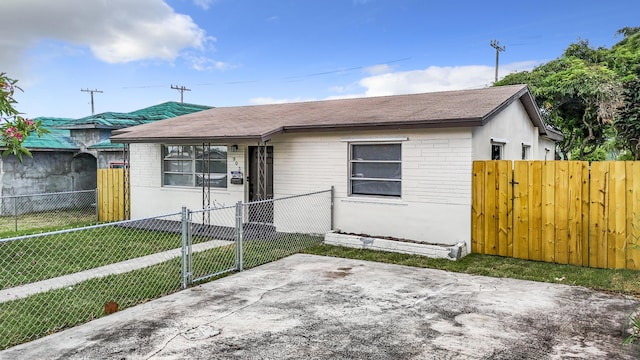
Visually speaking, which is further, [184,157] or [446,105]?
[184,157]

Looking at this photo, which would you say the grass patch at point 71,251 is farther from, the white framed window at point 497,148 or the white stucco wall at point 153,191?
the white framed window at point 497,148

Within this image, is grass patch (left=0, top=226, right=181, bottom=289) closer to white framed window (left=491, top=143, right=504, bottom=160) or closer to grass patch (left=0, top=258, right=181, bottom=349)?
grass patch (left=0, top=258, right=181, bottom=349)

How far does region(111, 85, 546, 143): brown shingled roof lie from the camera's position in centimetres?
866

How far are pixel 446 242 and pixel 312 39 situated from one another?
1597cm

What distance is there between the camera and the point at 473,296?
5.86 meters

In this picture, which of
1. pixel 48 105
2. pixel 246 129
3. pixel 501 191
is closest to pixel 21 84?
pixel 246 129

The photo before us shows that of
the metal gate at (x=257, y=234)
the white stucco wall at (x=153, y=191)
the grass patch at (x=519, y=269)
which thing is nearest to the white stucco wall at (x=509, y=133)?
the grass patch at (x=519, y=269)

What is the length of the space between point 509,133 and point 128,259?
9.00m

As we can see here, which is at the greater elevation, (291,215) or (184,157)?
(184,157)

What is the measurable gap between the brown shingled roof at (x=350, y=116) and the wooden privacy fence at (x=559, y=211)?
1.27 meters

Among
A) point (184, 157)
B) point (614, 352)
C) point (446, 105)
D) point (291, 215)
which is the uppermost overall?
point (446, 105)

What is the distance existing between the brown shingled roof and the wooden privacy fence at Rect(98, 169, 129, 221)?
61.0 inches

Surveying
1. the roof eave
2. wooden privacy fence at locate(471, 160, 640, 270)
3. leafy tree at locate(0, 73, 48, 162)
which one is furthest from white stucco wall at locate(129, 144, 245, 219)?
wooden privacy fence at locate(471, 160, 640, 270)

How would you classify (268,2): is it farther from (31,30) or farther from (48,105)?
(48,105)
